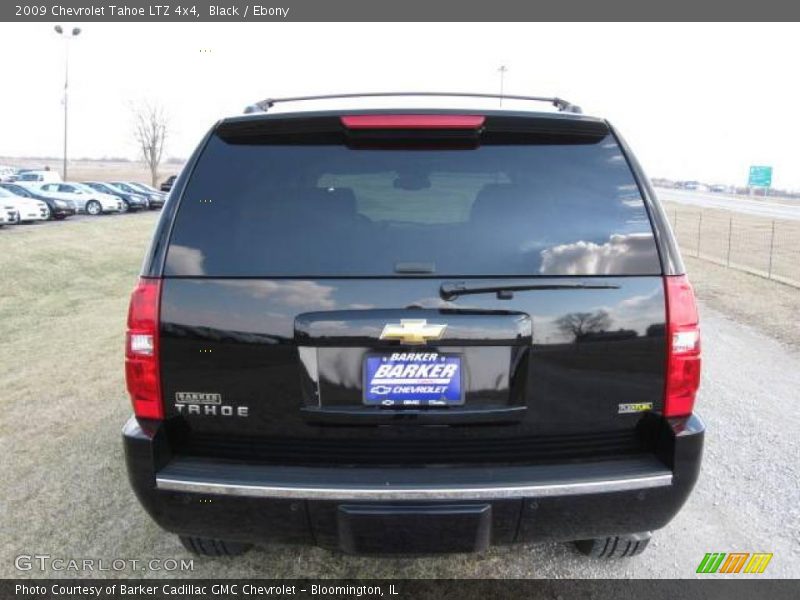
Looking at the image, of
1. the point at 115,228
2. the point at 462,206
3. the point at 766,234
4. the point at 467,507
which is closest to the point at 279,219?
the point at 462,206

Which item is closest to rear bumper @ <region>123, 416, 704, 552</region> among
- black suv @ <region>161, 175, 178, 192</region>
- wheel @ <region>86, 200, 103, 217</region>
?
black suv @ <region>161, 175, 178, 192</region>

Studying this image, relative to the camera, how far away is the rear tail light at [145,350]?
6.82 ft

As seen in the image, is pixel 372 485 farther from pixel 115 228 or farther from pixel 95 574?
pixel 115 228

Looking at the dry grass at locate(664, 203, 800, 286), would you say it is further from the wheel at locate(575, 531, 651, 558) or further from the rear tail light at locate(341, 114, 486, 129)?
the rear tail light at locate(341, 114, 486, 129)

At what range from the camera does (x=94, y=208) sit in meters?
31.9

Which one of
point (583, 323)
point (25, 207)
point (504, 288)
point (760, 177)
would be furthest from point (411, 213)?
point (760, 177)

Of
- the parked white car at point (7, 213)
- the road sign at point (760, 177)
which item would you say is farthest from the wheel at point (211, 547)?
the road sign at point (760, 177)

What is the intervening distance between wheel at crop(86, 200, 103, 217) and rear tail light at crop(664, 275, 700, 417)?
34.3 metres

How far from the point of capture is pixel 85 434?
4.32 m

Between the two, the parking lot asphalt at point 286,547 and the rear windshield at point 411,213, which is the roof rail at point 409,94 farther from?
the parking lot asphalt at point 286,547

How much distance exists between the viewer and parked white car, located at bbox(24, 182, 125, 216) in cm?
3062

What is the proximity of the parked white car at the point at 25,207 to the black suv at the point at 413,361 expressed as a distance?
24.1 m

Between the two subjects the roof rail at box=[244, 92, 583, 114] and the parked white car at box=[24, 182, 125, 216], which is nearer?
the roof rail at box=[244, 92, 583, 114]

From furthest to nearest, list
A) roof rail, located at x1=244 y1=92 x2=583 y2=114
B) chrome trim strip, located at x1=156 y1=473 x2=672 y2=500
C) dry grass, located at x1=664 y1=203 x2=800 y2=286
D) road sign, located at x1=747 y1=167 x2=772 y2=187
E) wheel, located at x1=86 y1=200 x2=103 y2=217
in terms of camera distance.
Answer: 1. road sign, located at x1=747 y1=167 x2=772 y2=187
2. wheel, located at x1=86 y1=200 x2=103 y2=217
3. dry grass, located at x1=664 y1=203 x2=800 y2=286
4. roof rail, located at x1=244 y1=92 x2=583 y2=114
5. chrome trim strip, located at x1=156 y1=473 x2=672 y2=500
